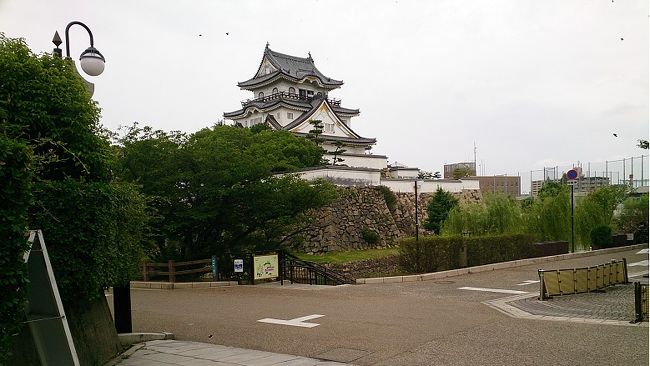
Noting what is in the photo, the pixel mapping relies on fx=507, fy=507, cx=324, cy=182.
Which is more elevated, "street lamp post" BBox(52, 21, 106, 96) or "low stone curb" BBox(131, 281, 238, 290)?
"street lamp post" BBox(52, 21, 106, 96)

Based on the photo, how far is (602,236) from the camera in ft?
94.0

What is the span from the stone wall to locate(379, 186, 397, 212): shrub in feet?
0.47

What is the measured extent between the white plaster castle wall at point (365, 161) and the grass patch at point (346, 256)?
37.5 feet

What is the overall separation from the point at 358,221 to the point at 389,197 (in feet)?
15.5

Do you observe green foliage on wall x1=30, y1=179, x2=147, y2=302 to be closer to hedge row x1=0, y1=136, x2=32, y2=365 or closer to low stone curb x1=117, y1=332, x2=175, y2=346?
low stone curb x1=117, y1=332, x2=175, y2=346

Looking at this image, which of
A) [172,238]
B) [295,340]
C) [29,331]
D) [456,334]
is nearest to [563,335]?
[456,334]

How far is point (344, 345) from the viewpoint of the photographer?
7.94m

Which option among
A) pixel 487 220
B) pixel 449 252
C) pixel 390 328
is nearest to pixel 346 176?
pixel 487 220

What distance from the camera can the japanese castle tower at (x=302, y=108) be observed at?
159ft

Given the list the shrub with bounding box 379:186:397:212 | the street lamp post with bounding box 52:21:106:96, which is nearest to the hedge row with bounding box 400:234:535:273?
the street lamp post with bounding box 52:21:106:96

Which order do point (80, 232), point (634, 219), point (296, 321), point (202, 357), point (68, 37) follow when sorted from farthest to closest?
point (634, 219), point (296, 321), point (68, 37), point (202, 357), point (80, 232)

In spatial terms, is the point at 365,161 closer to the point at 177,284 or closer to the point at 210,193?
the point at 210,193

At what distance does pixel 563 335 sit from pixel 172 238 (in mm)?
14160

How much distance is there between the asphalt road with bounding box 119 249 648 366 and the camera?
7086 mm
